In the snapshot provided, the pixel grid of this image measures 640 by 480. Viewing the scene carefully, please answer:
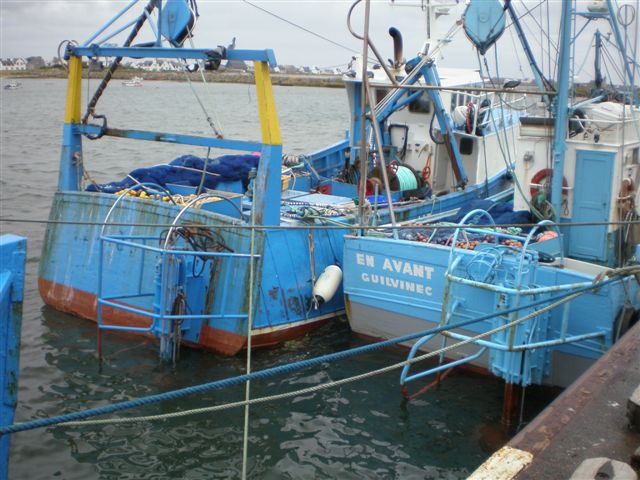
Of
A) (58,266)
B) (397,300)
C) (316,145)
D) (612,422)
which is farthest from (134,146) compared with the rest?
(612,422)

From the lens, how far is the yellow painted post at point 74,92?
1045 centimetres

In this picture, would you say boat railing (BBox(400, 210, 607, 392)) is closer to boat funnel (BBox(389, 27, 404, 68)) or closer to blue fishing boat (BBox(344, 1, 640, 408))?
blue fishing boat (BBox(344, 1, 640, 408))

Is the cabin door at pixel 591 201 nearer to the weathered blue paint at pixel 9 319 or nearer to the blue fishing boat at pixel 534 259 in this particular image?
the blue fishing boat at pixel 534 259

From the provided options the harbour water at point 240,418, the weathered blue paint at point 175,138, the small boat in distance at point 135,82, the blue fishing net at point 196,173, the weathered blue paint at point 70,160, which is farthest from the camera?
the small boat in distance at point 135,82

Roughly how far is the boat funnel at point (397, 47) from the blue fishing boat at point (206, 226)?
0.02m

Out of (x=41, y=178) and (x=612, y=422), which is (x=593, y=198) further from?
(x=41, y=178)

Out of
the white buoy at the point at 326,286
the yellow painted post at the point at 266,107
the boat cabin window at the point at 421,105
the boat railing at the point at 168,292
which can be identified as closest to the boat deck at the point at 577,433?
the boat railing at the point at 168,292

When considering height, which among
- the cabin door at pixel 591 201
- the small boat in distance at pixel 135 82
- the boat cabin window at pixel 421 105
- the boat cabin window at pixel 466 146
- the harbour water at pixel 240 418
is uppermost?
the small boat in distance at pixel 135 82

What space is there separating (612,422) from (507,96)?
12.2 metres

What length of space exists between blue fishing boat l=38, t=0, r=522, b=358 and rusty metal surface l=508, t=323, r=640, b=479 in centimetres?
316

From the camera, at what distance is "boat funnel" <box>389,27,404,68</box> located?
1254cm

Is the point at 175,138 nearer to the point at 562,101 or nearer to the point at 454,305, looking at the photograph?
the point at 454,305

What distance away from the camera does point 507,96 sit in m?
15.9

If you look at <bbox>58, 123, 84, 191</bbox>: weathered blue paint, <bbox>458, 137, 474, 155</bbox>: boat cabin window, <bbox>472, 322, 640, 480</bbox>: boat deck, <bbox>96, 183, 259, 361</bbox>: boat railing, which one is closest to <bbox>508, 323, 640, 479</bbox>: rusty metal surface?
<bbox>472, 322, 640, 480</bbox>: boat deck
